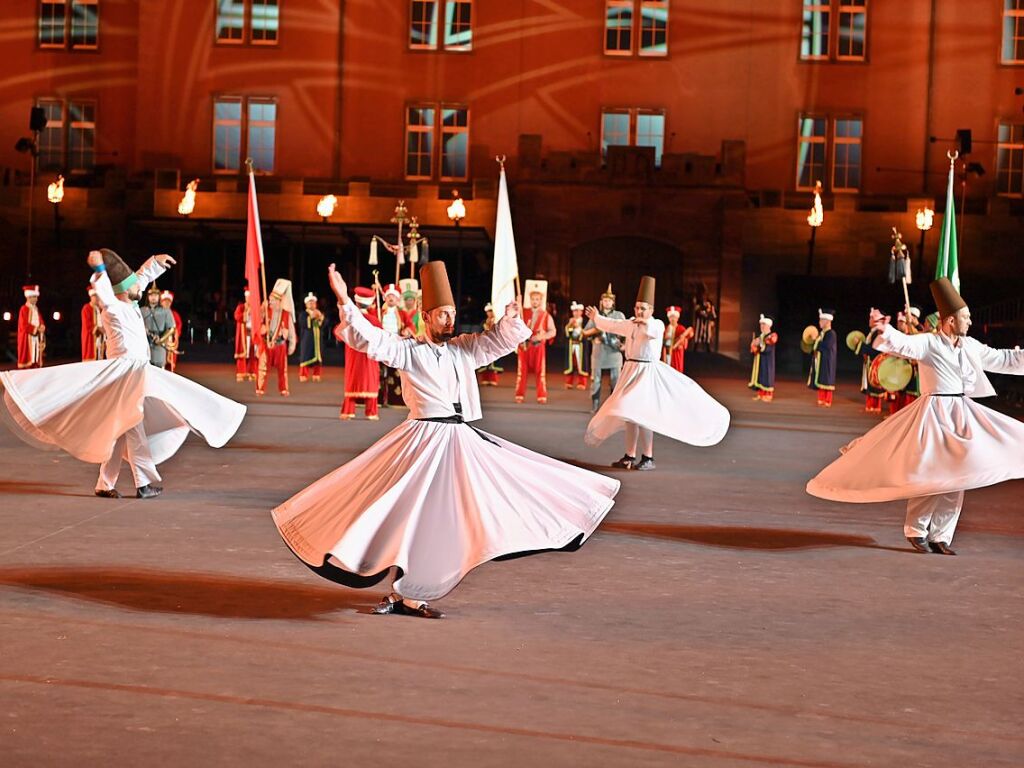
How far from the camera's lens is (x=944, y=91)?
46562 millimetres

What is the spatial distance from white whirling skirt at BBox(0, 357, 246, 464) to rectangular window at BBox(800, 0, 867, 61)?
37.5m

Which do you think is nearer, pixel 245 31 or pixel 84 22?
pixel 245 31

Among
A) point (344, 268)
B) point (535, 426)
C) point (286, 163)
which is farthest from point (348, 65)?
point (535, 426)

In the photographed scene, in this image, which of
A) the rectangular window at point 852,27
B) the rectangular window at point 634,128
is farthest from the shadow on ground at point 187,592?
the rectangular window at point 852,27

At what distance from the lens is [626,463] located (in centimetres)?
1595

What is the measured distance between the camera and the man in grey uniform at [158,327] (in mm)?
21266

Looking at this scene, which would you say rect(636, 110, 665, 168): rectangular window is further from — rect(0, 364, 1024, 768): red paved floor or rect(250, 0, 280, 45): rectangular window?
rect(0, 364, 1024, 768): red paved floor

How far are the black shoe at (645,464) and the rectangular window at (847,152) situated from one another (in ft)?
107

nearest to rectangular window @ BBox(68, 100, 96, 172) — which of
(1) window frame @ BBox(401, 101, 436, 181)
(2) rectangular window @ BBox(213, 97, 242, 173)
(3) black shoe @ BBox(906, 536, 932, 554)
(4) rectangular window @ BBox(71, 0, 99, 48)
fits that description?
(4) rectangular window @ BBox(71, 0, 99, 48)

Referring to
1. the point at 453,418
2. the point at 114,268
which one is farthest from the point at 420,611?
the point at 114,268

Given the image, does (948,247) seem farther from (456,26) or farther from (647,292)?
(456,26)

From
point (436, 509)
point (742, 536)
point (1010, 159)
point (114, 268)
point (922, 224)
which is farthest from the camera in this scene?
point (1010, 159)

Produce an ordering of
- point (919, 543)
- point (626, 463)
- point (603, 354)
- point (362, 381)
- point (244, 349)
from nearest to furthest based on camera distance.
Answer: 1. point (919, 543)
2. point (626, 463)
3. point (362, 381)
4. point (603, 354)
5. point (244, 349)

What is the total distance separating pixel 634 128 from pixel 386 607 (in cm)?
4014
